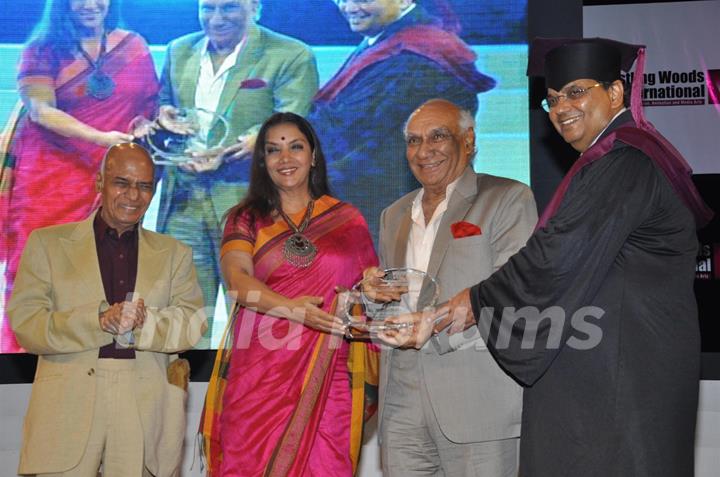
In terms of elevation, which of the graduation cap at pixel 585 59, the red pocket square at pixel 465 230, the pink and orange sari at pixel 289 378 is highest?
the graduation cap at pixel 585 59

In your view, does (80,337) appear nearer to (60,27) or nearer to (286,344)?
(286,344)

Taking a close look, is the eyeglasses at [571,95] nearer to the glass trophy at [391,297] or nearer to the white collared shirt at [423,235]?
the white collared shirt at [423,235]

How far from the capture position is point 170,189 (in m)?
4.89

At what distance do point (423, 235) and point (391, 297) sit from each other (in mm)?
295

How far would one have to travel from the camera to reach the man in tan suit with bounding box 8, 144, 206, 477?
125 inches

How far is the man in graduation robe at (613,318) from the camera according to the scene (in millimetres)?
2502

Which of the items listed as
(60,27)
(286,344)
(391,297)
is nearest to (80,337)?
(286,344)

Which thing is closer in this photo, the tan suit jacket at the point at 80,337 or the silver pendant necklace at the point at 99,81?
the tan suit jacket at the point at 80,337

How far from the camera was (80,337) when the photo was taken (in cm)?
318

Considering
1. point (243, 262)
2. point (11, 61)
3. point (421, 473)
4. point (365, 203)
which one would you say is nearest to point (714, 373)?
point (365, 203)

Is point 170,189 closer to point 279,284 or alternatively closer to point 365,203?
point 365,203

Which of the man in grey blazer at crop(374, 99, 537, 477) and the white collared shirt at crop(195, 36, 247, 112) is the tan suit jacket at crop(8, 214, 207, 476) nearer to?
the man in grey blazer at crop(374, 99, 537, 477)

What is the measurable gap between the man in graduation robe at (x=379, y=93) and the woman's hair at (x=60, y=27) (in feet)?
3.85

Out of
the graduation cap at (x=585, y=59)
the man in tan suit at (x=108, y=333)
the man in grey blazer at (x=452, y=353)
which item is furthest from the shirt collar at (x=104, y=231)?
the graduation cap at (x=585, y=59)
